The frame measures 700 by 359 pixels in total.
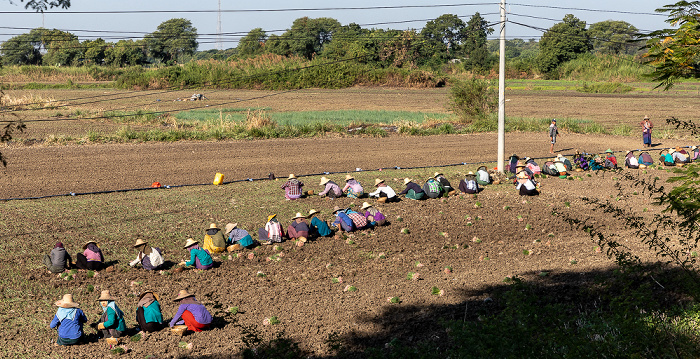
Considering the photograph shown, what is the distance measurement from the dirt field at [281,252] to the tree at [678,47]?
4575 millimetres

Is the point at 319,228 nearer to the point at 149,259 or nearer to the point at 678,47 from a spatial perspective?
the point at 149,259

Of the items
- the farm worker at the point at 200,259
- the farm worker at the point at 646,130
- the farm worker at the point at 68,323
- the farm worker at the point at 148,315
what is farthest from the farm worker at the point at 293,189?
the farm worker at the point at 646,130

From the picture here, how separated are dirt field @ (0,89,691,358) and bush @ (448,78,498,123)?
12934 mm

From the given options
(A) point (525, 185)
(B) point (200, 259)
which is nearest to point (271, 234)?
(B) point (200, 259)

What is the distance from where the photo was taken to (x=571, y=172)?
22.8m

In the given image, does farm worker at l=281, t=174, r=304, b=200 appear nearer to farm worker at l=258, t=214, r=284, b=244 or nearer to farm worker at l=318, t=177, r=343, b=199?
farm worker at l=318, t=177, r=343, b=199

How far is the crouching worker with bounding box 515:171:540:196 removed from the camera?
61.9 feet

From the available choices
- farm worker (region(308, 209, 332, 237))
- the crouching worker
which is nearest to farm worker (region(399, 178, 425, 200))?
the crouching worker

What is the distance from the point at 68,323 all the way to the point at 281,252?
17.5ft

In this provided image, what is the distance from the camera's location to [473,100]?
37.2 m

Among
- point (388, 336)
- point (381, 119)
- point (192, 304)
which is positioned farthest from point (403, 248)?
point (381, 119)

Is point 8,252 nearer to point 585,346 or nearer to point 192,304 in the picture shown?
point 192,304

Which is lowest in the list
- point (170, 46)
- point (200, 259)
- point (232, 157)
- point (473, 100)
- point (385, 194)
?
point (200, 259)

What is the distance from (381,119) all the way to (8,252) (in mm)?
29186
